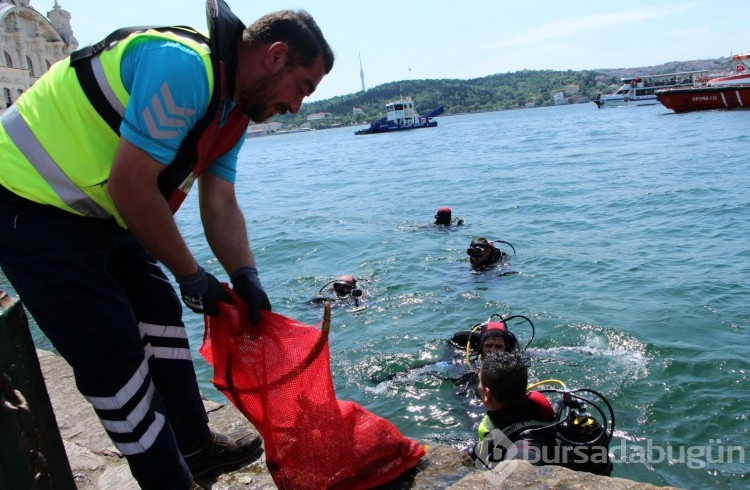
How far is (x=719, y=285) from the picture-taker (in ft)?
25.5

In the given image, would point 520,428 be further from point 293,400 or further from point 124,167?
point 124,167

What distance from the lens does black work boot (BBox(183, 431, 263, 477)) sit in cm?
251

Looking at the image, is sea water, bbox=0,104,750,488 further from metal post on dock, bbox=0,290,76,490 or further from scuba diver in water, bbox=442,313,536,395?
metal post on dock, bbox=0,290,76,490

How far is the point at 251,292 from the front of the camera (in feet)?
7.63

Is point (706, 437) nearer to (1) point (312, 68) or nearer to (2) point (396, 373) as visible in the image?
(2) point (396, 373)

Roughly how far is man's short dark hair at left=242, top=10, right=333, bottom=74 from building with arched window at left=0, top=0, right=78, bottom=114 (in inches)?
1715

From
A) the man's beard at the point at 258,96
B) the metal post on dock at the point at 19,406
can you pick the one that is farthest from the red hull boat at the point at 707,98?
the metal post on dock at the point at 19,406

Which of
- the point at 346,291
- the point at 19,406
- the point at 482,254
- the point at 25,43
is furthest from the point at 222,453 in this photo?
the point at 25,43

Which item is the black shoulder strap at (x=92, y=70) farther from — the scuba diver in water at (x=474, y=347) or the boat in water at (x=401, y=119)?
the boat in water at (x=401, y=119)

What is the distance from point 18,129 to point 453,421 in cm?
400

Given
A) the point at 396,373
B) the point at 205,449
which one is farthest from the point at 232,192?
the point at 396,373

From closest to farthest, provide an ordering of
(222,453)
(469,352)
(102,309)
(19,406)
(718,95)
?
(19,406), (102,309), (222,453), (469,352), (718,95)

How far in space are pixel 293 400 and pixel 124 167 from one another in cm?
107

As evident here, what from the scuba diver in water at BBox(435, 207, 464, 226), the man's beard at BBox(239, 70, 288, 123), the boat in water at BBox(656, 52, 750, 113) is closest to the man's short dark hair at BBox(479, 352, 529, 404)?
the man's beard at BBox(239, 70, 288, 123)
